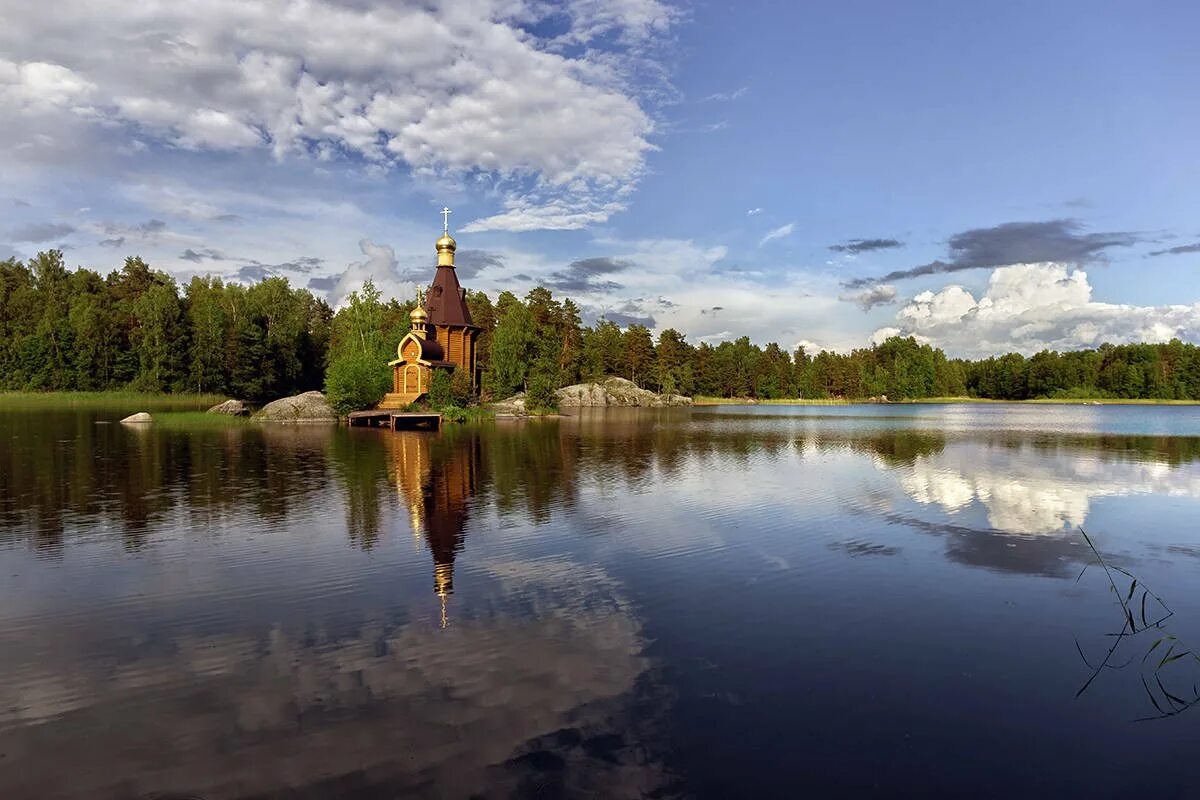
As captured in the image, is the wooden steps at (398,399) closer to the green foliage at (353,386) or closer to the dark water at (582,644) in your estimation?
the green foliage at (353,386)

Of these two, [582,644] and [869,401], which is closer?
[582,644]

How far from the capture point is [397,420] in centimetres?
5325

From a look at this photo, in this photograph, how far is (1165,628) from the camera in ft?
34.6

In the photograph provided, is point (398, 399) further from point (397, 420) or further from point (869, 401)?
point (869, 401)

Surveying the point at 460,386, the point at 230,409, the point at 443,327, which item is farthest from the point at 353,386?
the point at 443,327

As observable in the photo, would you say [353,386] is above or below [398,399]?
above

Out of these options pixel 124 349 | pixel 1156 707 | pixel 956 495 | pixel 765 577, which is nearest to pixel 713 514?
pixel 765 577

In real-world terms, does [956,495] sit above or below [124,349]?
below

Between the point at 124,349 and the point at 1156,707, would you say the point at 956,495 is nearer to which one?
the point at 1156,707

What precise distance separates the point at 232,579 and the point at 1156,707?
1372cm

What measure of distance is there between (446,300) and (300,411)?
19.5m

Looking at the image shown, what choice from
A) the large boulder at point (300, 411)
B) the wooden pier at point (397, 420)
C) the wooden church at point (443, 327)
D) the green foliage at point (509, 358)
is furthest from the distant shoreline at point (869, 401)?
the large boulder at point (300, 411)

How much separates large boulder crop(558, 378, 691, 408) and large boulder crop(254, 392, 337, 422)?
41.0 m

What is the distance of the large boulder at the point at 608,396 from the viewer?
99.1m
